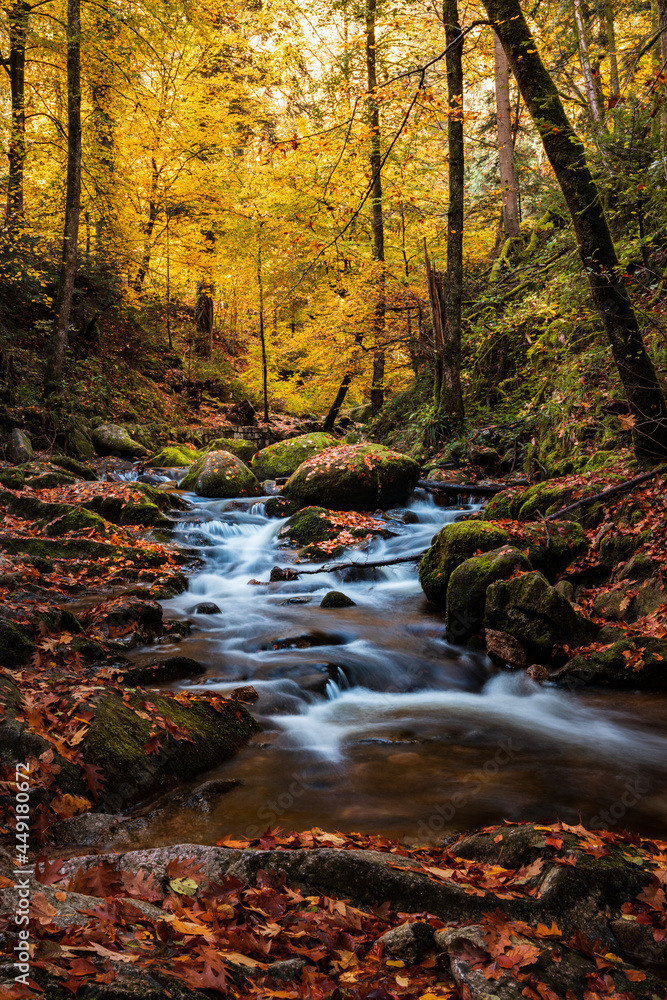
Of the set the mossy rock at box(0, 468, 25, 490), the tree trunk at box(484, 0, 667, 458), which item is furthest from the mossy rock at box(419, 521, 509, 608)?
the mossy rock at box(0, 468, 25, 490)

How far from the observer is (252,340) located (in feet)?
78.2

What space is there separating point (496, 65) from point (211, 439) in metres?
13.1

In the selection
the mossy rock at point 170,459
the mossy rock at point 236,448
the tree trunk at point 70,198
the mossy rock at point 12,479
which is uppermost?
the tree trunk at point 70,198

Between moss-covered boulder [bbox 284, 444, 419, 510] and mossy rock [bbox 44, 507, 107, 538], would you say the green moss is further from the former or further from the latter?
mossy rock [bbox 44, 507, 107, 538]

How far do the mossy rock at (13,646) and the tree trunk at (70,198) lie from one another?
33.9 feet

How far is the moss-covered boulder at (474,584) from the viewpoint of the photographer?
23.6 feet

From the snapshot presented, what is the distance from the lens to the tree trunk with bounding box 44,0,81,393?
43.3 feet

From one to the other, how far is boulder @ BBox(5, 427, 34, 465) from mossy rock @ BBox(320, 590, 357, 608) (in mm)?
7702

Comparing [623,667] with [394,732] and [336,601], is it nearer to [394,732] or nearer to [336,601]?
[394,732]

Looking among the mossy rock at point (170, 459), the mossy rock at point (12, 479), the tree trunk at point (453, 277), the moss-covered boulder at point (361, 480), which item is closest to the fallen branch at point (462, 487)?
the moss-covered boulder at point (361, 480)

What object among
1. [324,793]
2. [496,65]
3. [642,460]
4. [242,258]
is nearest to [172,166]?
[242,258]

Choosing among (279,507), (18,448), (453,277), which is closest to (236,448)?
(279,507)

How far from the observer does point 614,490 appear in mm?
7516

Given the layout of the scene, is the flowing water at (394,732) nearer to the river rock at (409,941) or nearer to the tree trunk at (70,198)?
the river rock at (409,941)
